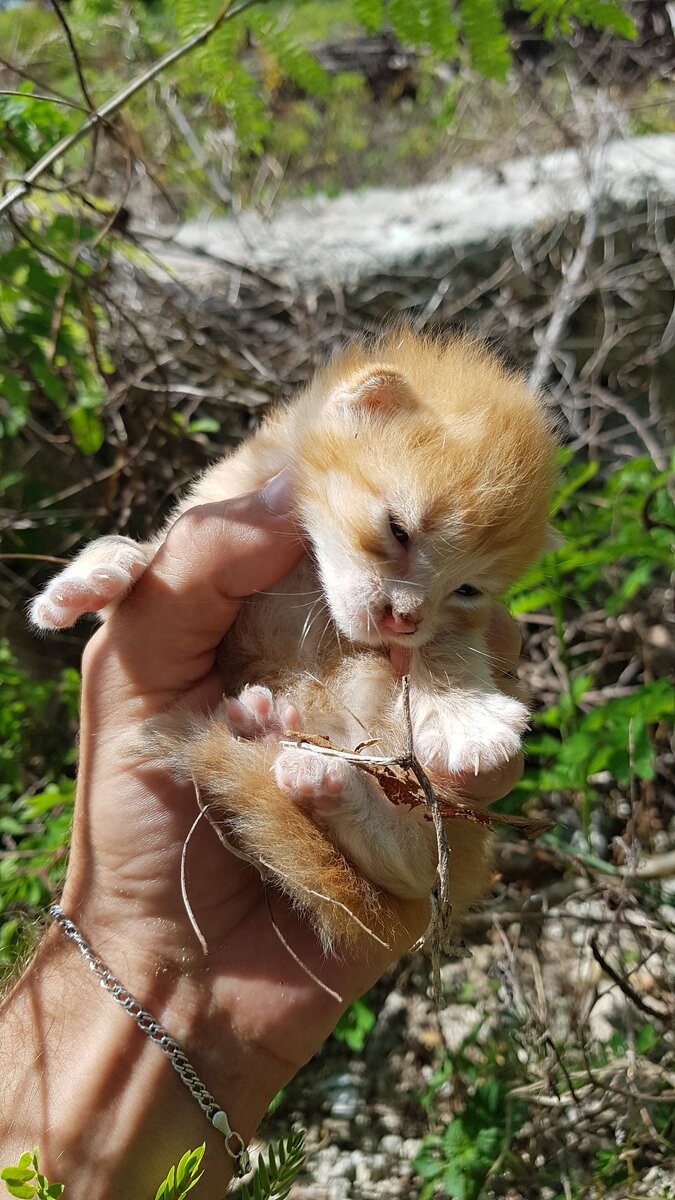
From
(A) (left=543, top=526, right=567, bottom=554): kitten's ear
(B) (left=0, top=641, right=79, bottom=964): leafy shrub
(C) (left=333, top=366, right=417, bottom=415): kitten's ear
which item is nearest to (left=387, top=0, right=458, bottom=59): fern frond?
(C) (left=333, top=366, right=417, bottom=415): kitten's ear

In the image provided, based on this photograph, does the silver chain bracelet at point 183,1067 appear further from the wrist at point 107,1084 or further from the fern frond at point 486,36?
the fern frond at point 486,36

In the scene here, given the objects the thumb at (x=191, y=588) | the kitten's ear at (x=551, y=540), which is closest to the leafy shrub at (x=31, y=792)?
the thumb at (x=191, y=588)

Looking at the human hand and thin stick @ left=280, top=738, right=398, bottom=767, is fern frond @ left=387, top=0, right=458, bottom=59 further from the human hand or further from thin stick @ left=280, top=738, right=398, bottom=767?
thin stick @ left=280, top=738, right=398, bottom=767

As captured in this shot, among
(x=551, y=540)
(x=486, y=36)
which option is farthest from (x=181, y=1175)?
(x=486, y=36)

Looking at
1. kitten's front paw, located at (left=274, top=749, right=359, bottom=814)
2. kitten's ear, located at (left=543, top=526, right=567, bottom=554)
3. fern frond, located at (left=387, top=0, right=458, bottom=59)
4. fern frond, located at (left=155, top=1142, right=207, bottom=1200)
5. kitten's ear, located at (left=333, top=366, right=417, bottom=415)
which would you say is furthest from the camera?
fern frond, located at (left=387, top=0, right=458, bottom=59)

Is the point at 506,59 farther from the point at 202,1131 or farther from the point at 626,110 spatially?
the point at 202,1131
